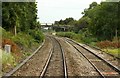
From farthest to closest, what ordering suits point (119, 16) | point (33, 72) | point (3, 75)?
point (119, 16) < point (33, 72) < point (3, 75)

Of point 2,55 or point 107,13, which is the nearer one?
point 2,55

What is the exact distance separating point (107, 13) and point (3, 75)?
41.2 m

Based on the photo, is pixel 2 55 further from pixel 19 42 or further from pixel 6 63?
pixel 19 42

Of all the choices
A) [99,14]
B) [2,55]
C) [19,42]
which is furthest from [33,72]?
[99,14]

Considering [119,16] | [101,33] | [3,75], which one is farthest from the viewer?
[101,33]

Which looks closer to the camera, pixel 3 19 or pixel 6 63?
pixel 6 63

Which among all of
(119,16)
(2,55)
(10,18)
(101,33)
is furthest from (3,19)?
(101,33)

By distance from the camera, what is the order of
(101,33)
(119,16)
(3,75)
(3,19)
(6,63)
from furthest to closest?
(101,33) → (119,16) → (3,19) → (6,63) → (3,75)

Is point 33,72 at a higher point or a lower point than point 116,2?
lower

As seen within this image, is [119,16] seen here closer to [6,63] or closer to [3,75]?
[6,63]

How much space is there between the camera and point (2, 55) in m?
23.3

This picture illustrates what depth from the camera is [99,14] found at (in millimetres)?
60188

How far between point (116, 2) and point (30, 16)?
47.6 feet

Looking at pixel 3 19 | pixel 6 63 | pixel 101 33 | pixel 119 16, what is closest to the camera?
pixel 6 63
